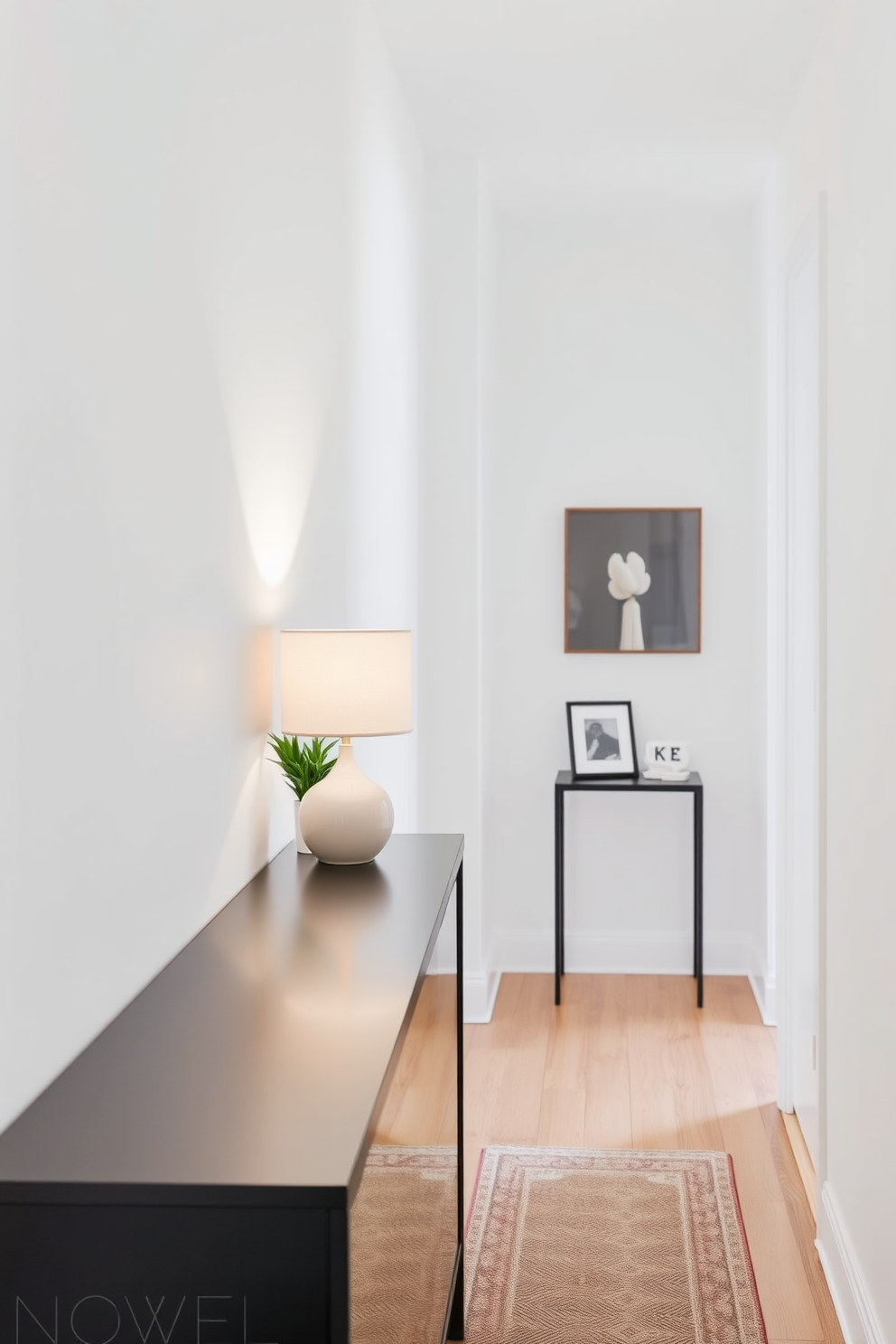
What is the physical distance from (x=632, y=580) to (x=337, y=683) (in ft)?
8.53

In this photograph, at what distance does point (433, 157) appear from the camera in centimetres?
377

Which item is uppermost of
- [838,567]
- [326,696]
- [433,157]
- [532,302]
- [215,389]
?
[433,157]

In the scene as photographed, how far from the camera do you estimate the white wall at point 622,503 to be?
4320mm

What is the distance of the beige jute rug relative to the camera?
7.26ft

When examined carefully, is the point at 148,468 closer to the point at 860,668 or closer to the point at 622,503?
the point at 860,668

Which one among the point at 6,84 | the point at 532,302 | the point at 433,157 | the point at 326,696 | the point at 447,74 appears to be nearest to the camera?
the point at 6,84

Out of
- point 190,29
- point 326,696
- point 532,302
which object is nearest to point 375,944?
point 326,696

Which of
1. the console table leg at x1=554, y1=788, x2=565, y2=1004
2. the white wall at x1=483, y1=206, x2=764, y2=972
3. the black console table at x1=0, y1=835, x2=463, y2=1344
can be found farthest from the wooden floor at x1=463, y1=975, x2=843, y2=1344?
the black console table at x1=0, y1=835, x2=463, y2=1344

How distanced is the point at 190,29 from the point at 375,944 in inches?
49.4

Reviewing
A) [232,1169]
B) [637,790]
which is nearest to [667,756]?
[637,790]

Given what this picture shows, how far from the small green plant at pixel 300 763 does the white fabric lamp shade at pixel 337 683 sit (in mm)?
115

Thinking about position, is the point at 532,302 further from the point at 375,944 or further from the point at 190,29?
the point at 375,944

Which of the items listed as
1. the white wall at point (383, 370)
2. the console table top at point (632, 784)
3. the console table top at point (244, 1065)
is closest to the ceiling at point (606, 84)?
the white wall at point (383, 370)

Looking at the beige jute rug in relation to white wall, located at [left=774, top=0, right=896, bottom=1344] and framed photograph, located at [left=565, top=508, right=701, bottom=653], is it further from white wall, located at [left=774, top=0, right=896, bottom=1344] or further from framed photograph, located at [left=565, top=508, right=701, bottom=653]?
framed photograph, located at [left=565, top=508, right=701, bottom=653]
